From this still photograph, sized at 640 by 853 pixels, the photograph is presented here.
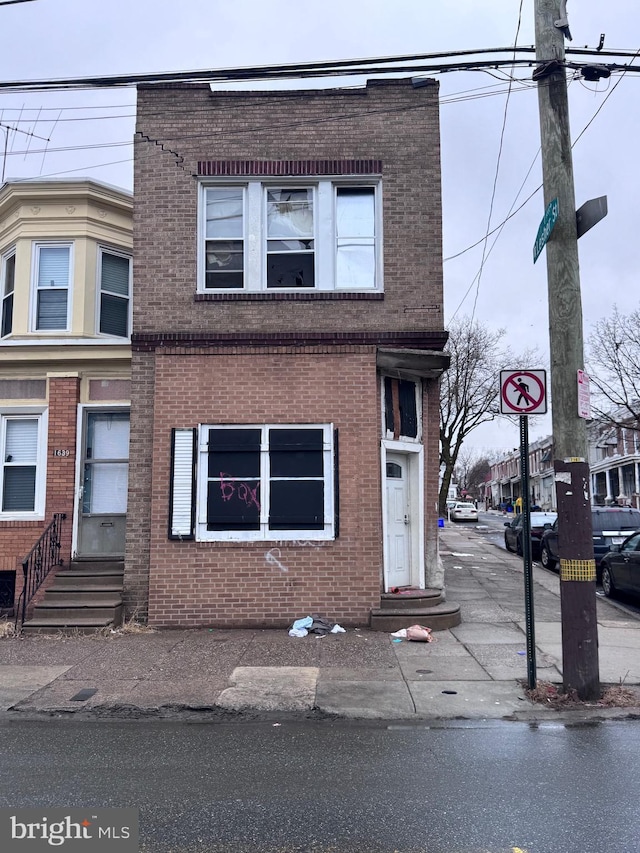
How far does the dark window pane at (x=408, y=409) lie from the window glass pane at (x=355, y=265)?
1644 millimetres

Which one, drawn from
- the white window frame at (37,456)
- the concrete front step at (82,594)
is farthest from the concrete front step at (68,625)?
the white window frame at (37,456)

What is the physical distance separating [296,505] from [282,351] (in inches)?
88.0

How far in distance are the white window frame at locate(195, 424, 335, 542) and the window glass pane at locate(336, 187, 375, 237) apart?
3.04 meters

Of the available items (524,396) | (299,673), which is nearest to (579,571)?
(524,396)

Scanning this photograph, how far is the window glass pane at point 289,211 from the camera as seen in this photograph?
433 inches

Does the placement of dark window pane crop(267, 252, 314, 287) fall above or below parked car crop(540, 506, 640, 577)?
above

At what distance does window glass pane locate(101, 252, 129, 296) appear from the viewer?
12.4 meters

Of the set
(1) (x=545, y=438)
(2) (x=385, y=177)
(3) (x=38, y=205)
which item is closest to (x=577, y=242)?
(2) (x=385, y=177)

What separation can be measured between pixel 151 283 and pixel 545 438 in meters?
73.5

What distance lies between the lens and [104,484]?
459 inches

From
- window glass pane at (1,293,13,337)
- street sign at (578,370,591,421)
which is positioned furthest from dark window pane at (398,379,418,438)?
window glass pane at (1,293,13,337)

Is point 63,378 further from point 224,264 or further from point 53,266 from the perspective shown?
point 224,264

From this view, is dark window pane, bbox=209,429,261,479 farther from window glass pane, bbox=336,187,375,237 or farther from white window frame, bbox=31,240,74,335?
white window frame, bbox=31,240,74,335

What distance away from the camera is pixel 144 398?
1065cm
